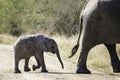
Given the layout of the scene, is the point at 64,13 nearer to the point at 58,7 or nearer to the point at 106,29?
the point at 58,7

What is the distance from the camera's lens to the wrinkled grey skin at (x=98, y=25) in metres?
12.5

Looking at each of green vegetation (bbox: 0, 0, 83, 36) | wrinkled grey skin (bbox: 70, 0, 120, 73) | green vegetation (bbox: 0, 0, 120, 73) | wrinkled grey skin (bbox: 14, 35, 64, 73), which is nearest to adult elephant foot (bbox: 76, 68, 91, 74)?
wrinkled grey skin (bbox: 70, 0, 120, 73)

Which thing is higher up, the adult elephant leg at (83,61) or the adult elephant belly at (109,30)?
the adult elephant belly at (109,30)

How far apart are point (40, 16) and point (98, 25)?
2366 centimetres

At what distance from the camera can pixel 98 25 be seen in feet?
42.2

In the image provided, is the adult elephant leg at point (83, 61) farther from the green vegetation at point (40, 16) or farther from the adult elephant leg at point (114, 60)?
the green vegetation at point (40, 16)

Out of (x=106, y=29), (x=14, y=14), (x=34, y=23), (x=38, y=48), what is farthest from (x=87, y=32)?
(x=14, y=14)

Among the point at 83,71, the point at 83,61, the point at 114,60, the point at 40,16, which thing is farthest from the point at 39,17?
the point at 83,71

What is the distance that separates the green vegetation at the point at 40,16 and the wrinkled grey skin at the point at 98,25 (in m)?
17.5

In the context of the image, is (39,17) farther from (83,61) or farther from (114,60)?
(83,61)

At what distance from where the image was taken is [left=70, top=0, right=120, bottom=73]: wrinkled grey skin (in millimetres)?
12484

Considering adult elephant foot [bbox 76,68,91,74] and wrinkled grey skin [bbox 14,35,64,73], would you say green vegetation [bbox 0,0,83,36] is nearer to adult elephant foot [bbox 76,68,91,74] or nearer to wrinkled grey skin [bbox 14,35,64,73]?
wrinkled grey skin [bbox 14,35,64,73]

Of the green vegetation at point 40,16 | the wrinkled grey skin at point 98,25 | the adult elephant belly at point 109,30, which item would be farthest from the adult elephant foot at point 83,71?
the green vegetation at point 40,16

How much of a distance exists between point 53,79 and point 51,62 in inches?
222
